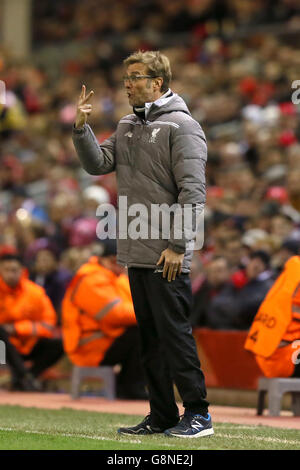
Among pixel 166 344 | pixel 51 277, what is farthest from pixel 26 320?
pixel 166 344

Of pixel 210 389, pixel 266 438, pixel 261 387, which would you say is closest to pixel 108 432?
pixel 266 438

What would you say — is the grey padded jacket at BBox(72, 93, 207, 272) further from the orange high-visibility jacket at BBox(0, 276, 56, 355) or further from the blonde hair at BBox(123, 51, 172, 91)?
the orange high-visibility jacket at BBox(0, 276, 56, 355)

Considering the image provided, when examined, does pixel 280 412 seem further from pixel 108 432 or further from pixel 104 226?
pixel 104 226

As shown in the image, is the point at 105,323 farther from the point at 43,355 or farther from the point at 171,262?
the point at 171,262

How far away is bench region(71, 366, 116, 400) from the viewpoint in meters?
11.3

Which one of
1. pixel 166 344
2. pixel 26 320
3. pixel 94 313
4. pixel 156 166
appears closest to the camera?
pixel 166 344

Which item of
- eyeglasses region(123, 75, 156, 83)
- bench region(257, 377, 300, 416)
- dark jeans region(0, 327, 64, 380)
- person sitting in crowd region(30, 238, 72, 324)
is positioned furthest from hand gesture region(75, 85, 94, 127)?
person sitting in crowd region(30, 238, 72, 324)

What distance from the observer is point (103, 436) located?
23.4 ft

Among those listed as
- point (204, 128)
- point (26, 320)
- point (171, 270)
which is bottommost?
point (26, 320)

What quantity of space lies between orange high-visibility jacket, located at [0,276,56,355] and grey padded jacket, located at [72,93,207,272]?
553cm

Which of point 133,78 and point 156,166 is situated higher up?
point 133,78

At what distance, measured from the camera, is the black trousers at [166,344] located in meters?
6.94

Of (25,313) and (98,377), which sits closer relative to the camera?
(98,377)

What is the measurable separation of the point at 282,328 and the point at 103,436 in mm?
2718
